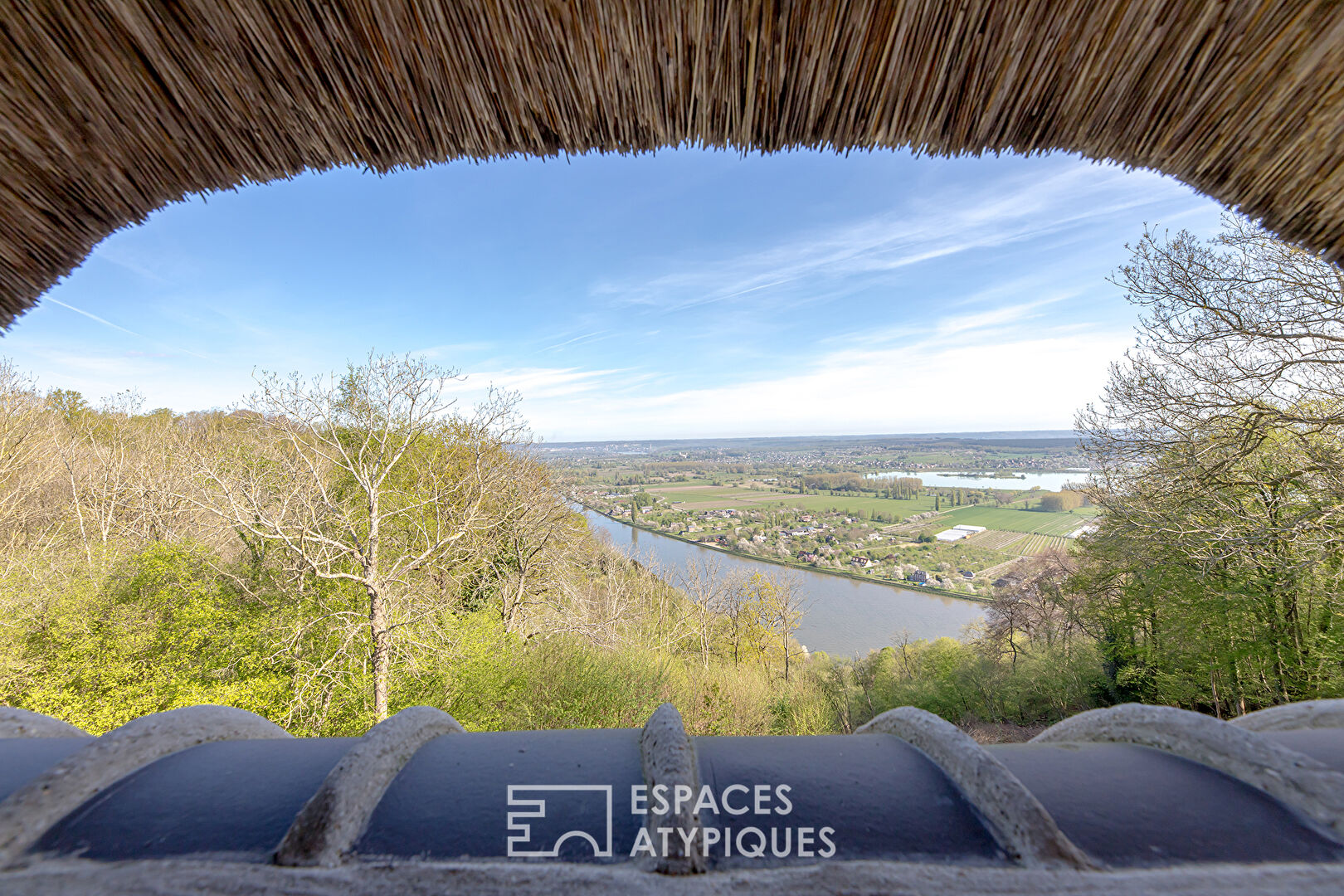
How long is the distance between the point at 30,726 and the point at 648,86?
8.78 feet

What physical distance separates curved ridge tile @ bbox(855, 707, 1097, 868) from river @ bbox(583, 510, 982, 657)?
1047 inches

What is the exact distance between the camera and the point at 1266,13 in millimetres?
1312

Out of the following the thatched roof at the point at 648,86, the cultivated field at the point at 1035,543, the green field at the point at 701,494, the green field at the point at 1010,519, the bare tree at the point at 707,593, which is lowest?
the bare tree at the point at 707,593

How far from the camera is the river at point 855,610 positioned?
29062mm

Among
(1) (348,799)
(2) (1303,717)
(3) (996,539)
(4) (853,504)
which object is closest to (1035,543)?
(3) (996,539)

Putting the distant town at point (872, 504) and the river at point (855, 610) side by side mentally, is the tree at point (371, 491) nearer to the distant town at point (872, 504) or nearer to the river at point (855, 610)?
the distant town at point (872, 504)

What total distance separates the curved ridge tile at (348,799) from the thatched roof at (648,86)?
82.1 inches

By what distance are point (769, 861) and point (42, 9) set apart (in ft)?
9.47

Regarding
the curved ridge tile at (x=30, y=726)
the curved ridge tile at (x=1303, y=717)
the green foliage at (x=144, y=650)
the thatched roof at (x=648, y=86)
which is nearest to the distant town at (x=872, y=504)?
the green foliage at (x=144, y=650)

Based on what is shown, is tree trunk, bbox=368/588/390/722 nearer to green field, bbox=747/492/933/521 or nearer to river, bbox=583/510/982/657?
river, bbox=583/510/982/657

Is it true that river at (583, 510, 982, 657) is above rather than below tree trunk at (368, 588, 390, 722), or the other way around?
below

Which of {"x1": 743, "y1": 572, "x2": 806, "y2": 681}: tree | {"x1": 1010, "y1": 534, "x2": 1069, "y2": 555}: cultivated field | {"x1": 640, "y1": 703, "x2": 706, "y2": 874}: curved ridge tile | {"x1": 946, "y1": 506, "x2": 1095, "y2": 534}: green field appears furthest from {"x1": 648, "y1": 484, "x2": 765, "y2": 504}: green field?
{"x1": 640, "y1": 703, "x2": 706, "y2": 874}: curved ridge tile

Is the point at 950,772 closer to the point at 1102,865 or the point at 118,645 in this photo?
the point at 1102,865

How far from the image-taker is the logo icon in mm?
703
